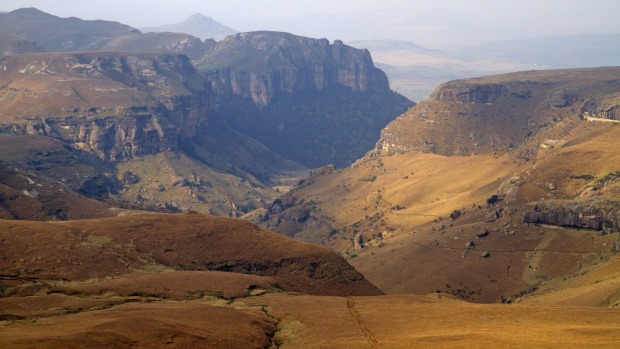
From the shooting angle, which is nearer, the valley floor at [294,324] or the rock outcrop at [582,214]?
the valley floor at [294,324]

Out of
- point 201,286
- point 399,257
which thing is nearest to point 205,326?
point 201,286

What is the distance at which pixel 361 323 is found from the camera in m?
95.4

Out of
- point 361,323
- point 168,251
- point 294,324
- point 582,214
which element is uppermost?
point 361,323

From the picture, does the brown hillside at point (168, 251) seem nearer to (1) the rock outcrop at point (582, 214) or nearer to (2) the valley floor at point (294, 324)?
(2) the valley floor at point (294, 324)

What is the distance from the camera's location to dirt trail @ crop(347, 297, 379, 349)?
83.4m

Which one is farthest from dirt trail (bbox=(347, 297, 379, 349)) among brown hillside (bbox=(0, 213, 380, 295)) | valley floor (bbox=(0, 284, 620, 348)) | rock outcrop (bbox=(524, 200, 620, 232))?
rock outcrop (bbox=(524, 200, 620, 232))

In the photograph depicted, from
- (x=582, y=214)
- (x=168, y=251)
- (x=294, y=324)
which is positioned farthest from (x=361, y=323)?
(x=582, y=214)

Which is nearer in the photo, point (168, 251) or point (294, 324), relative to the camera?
point (294, 324)

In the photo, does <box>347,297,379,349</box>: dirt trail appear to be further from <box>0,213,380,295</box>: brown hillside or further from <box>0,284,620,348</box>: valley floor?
<box>0,213,380,295</box>: brown hillside

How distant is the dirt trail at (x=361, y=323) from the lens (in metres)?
83.4

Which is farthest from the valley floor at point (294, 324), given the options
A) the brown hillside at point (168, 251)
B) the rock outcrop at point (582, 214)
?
the rock outcrop at point (582, 214)

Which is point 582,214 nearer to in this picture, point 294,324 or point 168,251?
point 168,251

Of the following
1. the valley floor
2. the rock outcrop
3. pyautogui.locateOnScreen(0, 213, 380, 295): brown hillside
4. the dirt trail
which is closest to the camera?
the valley floor

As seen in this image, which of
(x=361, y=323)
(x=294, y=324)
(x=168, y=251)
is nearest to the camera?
(x=361, y=323)
